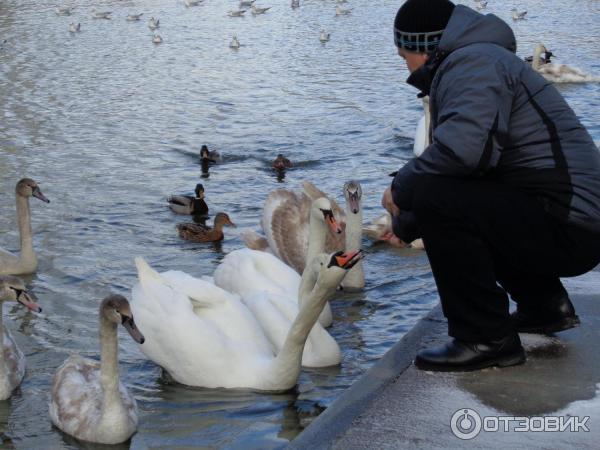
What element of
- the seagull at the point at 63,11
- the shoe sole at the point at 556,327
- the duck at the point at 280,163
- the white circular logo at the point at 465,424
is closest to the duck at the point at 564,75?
the duck at the point at 280,163

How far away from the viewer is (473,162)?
4367mm

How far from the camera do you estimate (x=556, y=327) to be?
5.05 metres

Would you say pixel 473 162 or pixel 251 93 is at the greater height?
pixel 473 162

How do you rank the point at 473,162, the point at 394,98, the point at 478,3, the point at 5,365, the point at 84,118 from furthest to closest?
the point at 478,3 → the point at 394,98 → the point at 84,118 → the point at 5,365 → the point at 473,162

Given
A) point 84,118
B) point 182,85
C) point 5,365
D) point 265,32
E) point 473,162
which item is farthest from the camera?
point 265,32

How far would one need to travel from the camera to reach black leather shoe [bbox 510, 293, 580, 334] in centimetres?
502

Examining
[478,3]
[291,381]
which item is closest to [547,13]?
[478,3]

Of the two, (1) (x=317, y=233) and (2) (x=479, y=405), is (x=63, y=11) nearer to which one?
(1) (x=317, y=233)

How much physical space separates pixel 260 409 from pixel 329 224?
2.25m

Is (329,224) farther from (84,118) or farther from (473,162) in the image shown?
(84,118)

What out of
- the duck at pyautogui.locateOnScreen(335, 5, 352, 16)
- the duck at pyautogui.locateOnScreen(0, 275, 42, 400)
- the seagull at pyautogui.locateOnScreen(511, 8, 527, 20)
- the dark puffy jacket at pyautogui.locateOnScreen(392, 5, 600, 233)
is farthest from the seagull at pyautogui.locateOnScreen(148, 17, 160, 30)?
the dark puffy jacket at pyautogui.locateOnScreen(392, 5, 600, 233)

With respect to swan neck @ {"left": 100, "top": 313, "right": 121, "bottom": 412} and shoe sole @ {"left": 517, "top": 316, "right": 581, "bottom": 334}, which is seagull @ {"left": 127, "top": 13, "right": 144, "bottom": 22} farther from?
Answer: shoe sole @ {"left": 517, "top": 316, "right": 581, "bottom": 334}

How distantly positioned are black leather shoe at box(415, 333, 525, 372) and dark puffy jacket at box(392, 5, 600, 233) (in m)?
0.60

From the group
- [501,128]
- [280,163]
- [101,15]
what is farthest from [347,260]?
[101,15]
